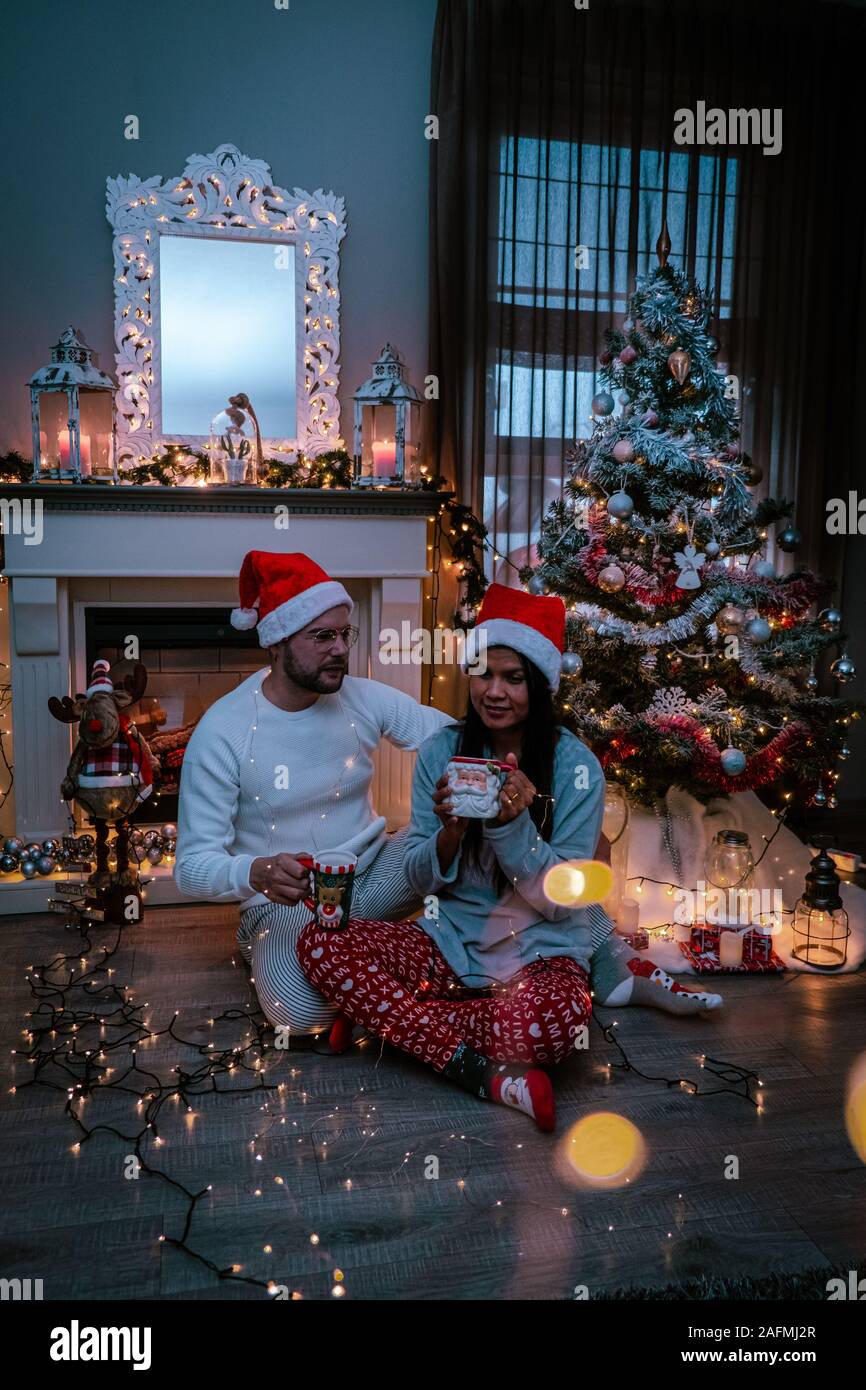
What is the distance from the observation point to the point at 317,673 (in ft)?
8.44

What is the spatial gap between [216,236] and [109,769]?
208 cm

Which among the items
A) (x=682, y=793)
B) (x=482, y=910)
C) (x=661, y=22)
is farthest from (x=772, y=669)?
(x=661, y=22)

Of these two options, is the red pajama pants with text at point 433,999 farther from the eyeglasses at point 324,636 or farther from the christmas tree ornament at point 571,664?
the christmas tree ornament at point 571,664

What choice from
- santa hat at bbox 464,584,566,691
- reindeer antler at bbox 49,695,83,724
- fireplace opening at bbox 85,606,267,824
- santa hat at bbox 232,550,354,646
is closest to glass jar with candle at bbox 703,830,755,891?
santa hat at bbox 464,584,566,691

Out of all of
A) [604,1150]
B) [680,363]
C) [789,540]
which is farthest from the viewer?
[789,540]

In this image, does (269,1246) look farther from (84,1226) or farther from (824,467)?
(824,467)

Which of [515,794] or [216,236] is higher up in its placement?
[216,236]

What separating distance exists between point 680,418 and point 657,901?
1.59m

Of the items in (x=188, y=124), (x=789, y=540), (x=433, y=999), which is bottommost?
(x=433, y=999)

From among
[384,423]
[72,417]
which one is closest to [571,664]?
[384,423]

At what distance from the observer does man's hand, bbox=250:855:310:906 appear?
219cm

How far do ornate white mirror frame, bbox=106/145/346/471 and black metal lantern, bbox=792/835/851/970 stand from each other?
2366 mm

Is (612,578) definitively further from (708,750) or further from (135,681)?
(135,681)

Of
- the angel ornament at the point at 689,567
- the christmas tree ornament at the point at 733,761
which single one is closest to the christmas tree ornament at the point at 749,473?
the angel ornament at the point at 689,567
